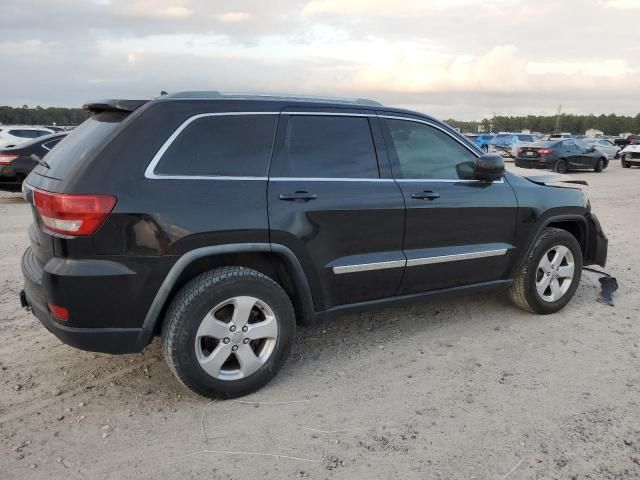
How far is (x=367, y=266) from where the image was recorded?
12.0 ft

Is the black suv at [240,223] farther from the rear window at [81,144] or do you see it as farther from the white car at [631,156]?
the white car at [631,156]

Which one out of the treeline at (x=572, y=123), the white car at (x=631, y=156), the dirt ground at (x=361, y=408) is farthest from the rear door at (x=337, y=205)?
the treeline at (x=572, y=123)

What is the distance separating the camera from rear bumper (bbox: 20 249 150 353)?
296cm

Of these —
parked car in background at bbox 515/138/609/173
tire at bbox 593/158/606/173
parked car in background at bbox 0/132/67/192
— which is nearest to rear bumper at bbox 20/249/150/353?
Result: parked car in background at bbox 0/132/67/192

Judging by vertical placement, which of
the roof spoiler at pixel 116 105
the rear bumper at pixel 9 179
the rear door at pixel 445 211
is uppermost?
the roof spoiler at pixel 116 105

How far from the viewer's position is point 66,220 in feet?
9.38

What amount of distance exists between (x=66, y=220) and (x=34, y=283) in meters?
0.53

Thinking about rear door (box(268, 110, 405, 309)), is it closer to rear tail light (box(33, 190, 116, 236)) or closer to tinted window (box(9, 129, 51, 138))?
rear tail light (box(33, 190, 116, 236))

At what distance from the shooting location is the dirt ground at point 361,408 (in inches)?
107

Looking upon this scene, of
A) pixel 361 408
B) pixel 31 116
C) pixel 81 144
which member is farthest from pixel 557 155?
pixel 31 116

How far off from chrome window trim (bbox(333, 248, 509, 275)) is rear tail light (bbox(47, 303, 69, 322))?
160cm

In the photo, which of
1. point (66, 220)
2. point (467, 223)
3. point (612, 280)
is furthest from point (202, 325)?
point (612, 280)

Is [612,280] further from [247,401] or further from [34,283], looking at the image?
[34,283]

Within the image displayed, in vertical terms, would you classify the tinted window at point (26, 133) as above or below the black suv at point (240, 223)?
below
